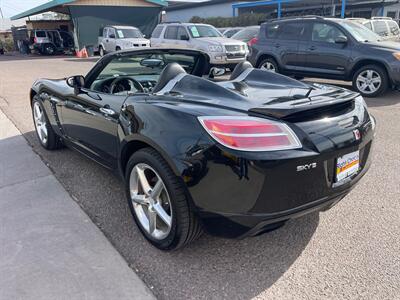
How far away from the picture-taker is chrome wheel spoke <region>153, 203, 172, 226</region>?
8.11 ft

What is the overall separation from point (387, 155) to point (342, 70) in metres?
4.61

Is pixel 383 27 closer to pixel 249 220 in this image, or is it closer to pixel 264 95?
pixel 264 95

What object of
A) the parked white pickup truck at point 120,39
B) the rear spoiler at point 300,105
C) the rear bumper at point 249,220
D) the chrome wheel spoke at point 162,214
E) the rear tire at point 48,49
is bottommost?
the rear tire at point 48,49

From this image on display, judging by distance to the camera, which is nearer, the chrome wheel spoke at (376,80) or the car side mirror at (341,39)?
the chrome wheel spoke at (376,80)

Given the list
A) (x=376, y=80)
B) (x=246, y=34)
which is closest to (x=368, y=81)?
(x=376, y=80)

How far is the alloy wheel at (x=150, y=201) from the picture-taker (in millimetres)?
2529

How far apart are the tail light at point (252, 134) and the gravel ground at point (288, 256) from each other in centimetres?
89

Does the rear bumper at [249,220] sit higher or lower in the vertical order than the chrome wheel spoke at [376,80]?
higher

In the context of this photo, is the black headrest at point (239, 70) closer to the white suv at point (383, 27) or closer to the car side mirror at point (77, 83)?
the car side mirror at point (77, 83)

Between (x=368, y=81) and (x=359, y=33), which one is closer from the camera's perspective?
(x=368, y=81)

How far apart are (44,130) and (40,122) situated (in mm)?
178

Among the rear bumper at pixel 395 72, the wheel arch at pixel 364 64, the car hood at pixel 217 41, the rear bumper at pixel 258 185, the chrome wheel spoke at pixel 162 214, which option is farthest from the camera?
the car hood at pixel 217 41

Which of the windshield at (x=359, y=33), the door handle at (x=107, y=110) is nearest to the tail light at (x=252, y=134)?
the door handle at (x=107, y=110)

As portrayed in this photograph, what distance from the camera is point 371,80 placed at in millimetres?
7988
